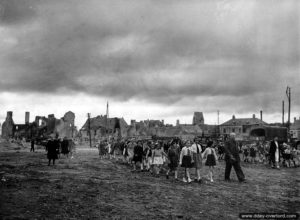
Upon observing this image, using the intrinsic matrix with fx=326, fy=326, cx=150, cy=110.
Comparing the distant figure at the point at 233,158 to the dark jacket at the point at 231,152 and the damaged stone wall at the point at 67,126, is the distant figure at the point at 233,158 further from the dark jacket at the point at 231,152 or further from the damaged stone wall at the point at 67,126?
the damaged stone wall at the point at 67,126

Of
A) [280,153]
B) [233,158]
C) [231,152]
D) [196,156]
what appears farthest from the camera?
[280,153]

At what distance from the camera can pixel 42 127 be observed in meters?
86.9

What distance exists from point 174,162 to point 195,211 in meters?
6.61

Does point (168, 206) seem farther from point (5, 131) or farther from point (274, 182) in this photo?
point (5, 131)

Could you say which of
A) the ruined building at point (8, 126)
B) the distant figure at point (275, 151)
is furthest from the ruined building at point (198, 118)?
the distant figure at point (275, 151)

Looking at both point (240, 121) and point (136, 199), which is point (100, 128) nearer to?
point (240, 121)

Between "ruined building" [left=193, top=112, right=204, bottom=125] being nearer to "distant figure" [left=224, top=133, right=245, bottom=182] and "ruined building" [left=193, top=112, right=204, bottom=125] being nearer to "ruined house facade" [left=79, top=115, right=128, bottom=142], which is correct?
"ruined house facade" [left=79, top=115, right=128, bottom=142]

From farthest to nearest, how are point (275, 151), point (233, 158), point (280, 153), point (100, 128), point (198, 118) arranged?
1. point (198, 118)
2. point (100, 128)
3. point (280, 153)
4. point (275, 151)
5. point (233, 158)

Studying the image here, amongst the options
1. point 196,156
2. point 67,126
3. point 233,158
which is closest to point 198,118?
point 67,126

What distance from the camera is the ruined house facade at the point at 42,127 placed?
285ft

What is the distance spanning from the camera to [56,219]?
6.99 meters

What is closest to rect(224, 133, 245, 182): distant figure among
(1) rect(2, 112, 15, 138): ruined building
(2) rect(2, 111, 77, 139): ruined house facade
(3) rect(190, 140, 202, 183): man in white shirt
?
(3) rect(190, 140, 202, 183): man in white shirt

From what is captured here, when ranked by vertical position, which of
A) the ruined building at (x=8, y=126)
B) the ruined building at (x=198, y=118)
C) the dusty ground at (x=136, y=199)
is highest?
the ruined building at (x=198, y=118)

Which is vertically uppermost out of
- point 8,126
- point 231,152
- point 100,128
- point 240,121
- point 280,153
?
point 240,121
